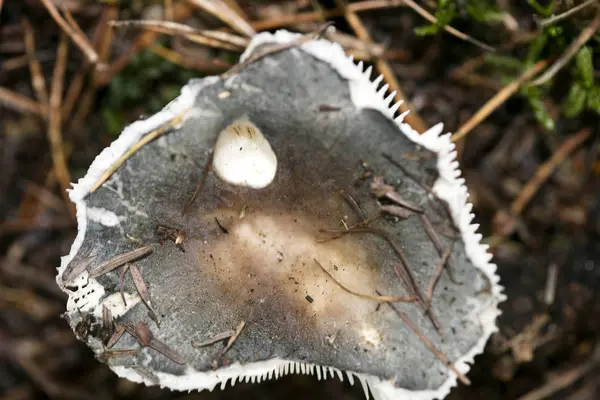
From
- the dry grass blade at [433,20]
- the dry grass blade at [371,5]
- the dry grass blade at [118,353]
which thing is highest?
the dry grass blade at [433,20]

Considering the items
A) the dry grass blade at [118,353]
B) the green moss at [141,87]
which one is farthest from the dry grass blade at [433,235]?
the green moss at [141,87]

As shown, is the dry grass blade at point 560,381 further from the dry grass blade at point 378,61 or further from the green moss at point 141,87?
the green moss at point 141,87

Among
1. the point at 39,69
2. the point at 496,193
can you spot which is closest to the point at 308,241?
the point at 496,193

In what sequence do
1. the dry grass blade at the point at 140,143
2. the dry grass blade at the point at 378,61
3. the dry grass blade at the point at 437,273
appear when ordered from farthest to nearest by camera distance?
the dry grass blade at the point at 378,61 → the dry grass blade at the point at 437,273 → the dry grass blade at the point at 140,143

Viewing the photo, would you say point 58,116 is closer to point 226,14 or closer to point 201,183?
point 226,14

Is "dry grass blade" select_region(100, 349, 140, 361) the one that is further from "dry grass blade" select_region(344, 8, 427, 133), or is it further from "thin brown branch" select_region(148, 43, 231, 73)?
"dry grass blade" select_region(344, 8, 427, 133)

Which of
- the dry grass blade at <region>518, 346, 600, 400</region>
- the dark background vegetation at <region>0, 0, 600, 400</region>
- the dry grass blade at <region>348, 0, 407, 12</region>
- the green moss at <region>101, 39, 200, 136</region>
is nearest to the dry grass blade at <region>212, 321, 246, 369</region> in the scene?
the dark background vegetation at <region>0, 0, 600, 400</region>
